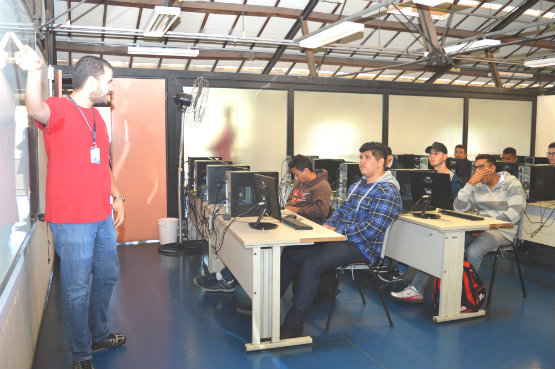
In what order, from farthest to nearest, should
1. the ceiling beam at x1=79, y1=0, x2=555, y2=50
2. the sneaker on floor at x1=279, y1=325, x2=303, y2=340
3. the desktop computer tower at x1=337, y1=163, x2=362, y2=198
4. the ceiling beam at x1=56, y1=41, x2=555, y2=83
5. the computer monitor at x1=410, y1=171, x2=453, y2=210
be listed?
the ceiling beam at x1=56, y1=41, x2=555, y2=83, the ceiling beam at x1=79, y1=0, x2=555, y2=50, the desktop computer tower at x1=337, y1=163, x2=362, y2=198, the computer monitor at x1=410, y1=171, x2=453, y2=210, the sneaker on floor at x1=279, y1=325, x2=303, y2=340

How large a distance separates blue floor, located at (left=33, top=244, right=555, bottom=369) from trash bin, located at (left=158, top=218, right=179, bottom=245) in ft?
4.90

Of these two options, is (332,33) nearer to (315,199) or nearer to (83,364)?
(315,199)

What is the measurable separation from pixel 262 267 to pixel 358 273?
6.02 feet

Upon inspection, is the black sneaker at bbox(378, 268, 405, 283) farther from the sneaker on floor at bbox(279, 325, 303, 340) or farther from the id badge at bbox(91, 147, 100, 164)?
the id badge at bbox(91, 147, 100, 164)

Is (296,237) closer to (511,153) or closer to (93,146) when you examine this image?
(93,146)

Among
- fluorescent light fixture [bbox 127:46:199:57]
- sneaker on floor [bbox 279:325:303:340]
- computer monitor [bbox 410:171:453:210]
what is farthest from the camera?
fluorescent light fixture [bbox 127:46:199:57]

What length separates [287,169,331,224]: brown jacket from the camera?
4.26 metres

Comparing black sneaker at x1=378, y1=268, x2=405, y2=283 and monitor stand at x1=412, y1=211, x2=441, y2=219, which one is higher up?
monitor stand at x1=412, y1=211, x2=441, y2=219

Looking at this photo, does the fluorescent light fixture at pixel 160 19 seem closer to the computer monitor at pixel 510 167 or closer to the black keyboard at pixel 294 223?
the black keyboard at pixel 294 223

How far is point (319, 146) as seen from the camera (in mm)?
7734

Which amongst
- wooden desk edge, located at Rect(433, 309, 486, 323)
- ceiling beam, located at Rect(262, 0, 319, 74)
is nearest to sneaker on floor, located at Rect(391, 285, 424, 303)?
wooden desk edge, located at Rect(433, 309, 486, 323)

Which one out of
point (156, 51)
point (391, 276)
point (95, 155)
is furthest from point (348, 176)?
point (156, 51)

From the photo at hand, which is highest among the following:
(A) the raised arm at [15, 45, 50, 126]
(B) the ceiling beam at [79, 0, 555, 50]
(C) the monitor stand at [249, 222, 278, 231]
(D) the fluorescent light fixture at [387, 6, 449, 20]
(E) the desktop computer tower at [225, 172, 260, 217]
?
(B) the ceiling beam at [79, 0, 555, 50]

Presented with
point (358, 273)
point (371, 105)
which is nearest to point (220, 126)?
point (371, 105)
